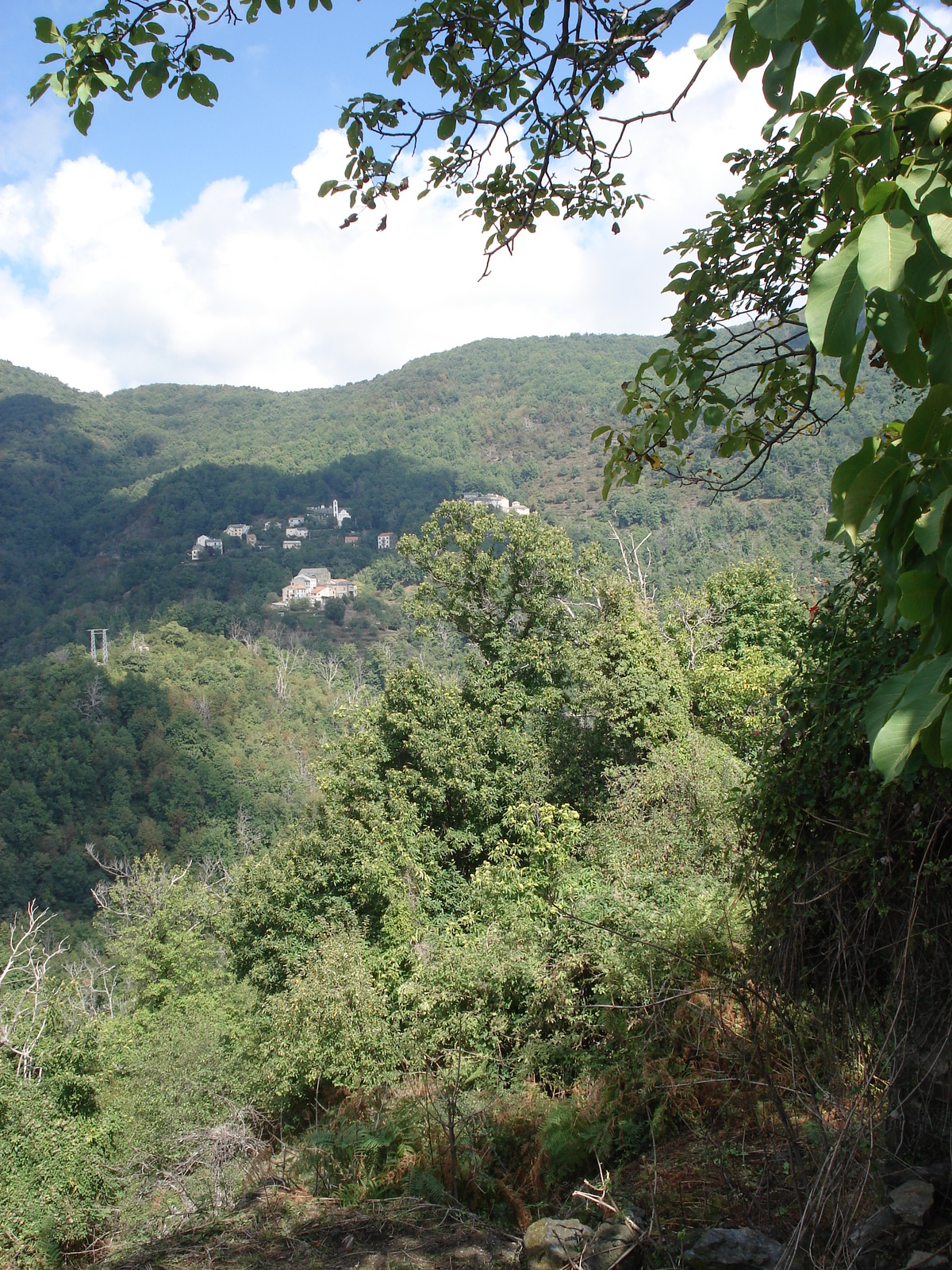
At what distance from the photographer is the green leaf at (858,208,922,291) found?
97cm

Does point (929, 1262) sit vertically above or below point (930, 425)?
below

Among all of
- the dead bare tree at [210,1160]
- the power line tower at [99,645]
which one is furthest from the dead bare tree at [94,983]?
the power line tower at [99,645]

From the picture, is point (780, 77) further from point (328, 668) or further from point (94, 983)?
point (328, 668)

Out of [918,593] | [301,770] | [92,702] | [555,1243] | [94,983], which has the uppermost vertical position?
[918,593]

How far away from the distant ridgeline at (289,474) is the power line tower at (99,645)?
3872 mm

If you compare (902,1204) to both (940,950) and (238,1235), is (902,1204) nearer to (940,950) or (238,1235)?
(940,950)

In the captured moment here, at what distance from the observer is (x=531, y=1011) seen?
7434 millimetres

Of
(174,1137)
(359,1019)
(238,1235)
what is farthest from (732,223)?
(174,1137)

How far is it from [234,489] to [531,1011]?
11523 cm

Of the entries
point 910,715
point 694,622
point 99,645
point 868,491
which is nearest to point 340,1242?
point 910,715

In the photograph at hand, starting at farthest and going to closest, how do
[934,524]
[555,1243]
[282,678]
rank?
1. [282,678]
2. [555,1243]
3. [934,524]

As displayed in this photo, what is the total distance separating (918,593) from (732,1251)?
10.2 feet

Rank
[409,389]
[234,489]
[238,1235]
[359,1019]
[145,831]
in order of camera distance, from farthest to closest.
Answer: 1. [409,389]
2. [234,489]
3. [145,831]
4. [359,1019]
5. [238,1235]

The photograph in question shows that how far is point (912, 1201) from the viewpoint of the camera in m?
2.75
